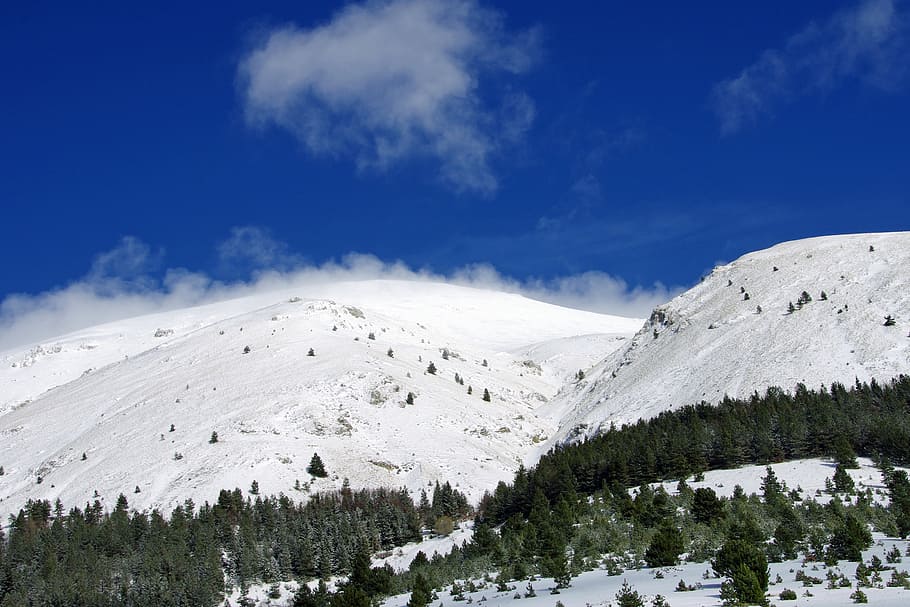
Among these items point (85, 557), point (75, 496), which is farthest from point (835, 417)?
point (75, 496)

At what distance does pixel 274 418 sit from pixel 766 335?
66.0 m

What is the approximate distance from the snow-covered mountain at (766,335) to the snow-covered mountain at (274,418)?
14.7 m

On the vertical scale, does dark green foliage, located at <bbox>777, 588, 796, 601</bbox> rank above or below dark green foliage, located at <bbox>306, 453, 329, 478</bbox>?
below

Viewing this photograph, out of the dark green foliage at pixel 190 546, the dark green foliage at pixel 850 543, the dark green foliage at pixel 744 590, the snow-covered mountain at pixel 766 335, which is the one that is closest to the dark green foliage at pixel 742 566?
the dark green foliage at pixel 744 590

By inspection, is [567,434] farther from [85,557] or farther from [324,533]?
[85,557]

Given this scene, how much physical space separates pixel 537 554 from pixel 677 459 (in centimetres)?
2067

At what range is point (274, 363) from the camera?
116562mm

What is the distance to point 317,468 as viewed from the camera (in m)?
81.6

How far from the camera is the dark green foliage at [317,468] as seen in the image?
3201 inches

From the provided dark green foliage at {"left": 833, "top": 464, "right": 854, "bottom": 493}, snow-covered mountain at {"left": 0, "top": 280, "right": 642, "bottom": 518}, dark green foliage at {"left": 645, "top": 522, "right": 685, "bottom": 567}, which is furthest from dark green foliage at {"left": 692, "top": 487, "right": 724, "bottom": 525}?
snow-covered mountain at {"left": 0, "top": 280, "right": 642, "bottom": 518}

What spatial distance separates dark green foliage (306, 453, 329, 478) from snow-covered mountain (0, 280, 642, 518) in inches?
44.0

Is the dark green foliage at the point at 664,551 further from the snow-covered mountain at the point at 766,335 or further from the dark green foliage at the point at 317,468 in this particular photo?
the snow-covered mountain at the point at 766,335

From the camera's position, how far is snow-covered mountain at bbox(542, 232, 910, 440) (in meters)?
86.2

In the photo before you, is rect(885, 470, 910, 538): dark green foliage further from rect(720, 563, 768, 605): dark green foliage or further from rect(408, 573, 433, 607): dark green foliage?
rect(408, 573, 433, 607): dark green foliage
